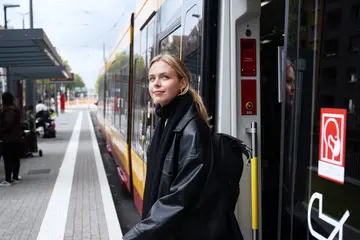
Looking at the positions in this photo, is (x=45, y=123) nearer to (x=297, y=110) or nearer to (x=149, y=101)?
(x=149, y=101)

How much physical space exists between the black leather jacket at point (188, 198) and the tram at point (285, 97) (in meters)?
0.41

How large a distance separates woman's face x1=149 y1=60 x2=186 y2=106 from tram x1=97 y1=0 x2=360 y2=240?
0.54m

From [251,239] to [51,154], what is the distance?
490 inches

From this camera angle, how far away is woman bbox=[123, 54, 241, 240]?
6.36ft

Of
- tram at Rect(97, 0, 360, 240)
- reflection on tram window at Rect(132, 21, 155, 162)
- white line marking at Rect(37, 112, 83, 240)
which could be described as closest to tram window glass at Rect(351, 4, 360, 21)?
tram at Rect(97, 0, 360, 240)

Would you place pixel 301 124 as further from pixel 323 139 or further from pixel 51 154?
pixel 51 154

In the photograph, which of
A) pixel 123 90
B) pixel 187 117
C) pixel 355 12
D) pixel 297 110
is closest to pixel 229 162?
pixel 187 117

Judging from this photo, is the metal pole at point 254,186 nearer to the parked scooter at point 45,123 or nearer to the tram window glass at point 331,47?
the tram window glass at point 331,47

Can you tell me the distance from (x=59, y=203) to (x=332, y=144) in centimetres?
644

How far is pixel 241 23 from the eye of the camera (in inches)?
106

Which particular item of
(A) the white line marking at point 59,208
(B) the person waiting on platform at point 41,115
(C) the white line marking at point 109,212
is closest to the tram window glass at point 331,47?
(C) the white line marking at point 109,212

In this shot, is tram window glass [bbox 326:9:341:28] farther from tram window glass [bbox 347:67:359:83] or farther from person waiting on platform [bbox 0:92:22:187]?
person waiting on platform [bbox 0:92:22:187]

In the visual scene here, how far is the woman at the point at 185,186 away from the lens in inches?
76.4

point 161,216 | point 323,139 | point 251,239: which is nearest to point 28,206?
point 251,239
